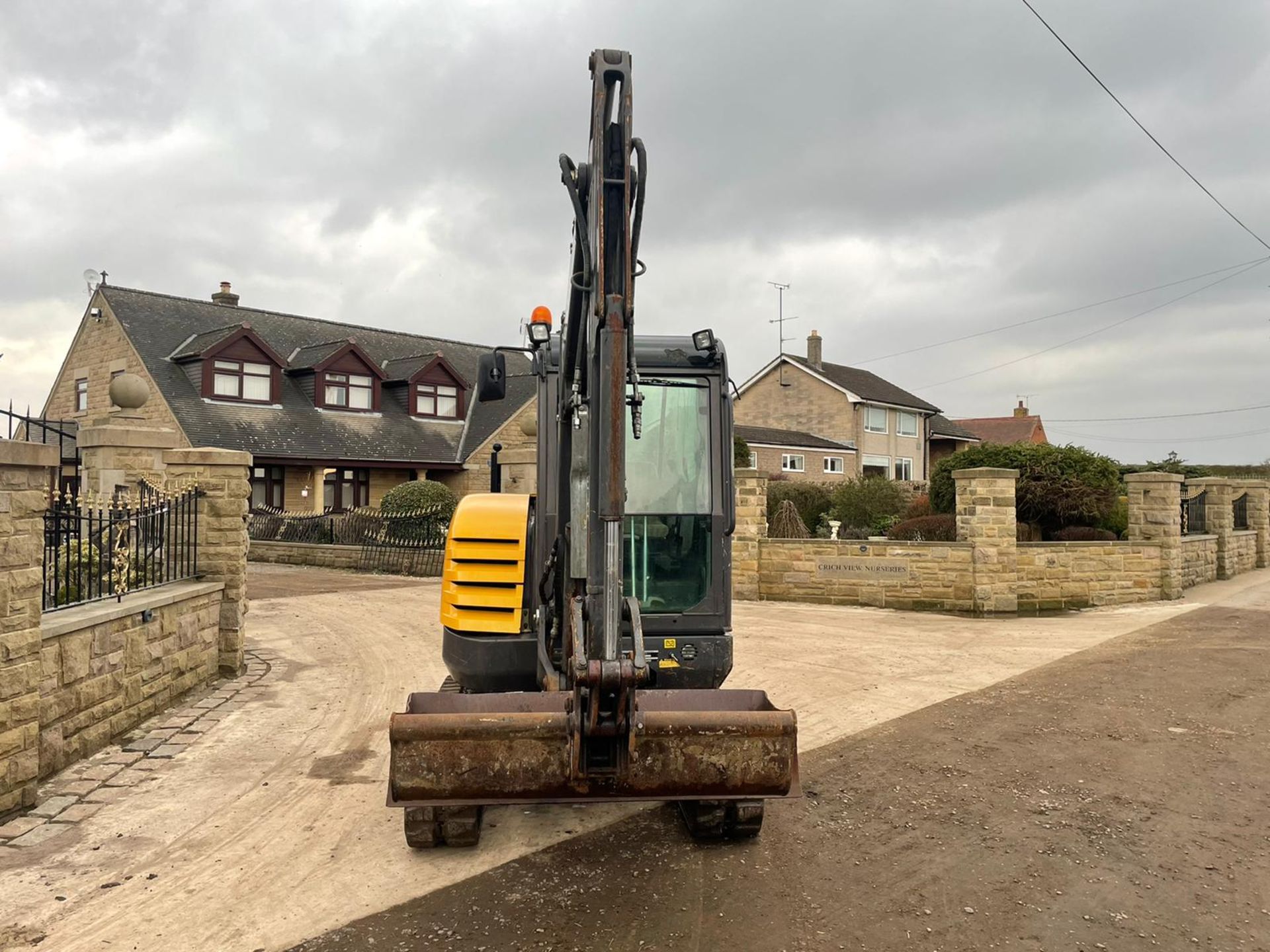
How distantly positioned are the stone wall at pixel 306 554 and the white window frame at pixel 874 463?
81.9ft

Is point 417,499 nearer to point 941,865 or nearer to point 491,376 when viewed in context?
point 491,376

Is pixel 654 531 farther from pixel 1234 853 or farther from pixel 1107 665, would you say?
pixel 1107 665

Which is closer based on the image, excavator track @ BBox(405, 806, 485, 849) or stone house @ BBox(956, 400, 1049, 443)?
excavator track @ BBox(405, 806, 485, 849)

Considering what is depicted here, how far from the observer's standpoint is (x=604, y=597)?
3943 mm

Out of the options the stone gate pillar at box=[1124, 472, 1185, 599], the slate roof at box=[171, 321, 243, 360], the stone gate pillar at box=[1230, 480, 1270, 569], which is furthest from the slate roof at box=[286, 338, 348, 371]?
the stone gate pillar at box=[1230, 480, 1270, 569]

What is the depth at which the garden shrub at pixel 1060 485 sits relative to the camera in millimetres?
17172

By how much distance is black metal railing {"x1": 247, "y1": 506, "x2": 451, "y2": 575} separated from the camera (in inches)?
830

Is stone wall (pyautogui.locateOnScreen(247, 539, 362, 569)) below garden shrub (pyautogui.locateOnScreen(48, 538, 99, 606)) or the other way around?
below

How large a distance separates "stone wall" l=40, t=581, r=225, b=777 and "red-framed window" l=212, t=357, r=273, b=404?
805 inches

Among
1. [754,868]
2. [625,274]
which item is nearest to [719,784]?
[754,868]

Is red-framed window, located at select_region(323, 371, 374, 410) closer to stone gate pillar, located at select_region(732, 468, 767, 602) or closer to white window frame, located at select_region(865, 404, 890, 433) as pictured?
stone gate pillar, located at select_region(732, 468, 767, 602)

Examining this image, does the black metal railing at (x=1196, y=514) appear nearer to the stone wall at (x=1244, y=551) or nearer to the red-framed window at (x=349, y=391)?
→ the stone wall at (x=1244, y=551)

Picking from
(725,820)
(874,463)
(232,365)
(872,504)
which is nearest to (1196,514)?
(872,504)

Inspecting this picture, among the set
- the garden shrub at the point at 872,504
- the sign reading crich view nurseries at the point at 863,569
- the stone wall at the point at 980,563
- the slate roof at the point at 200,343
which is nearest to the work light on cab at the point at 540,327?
the stone wall at the point at 980,563
